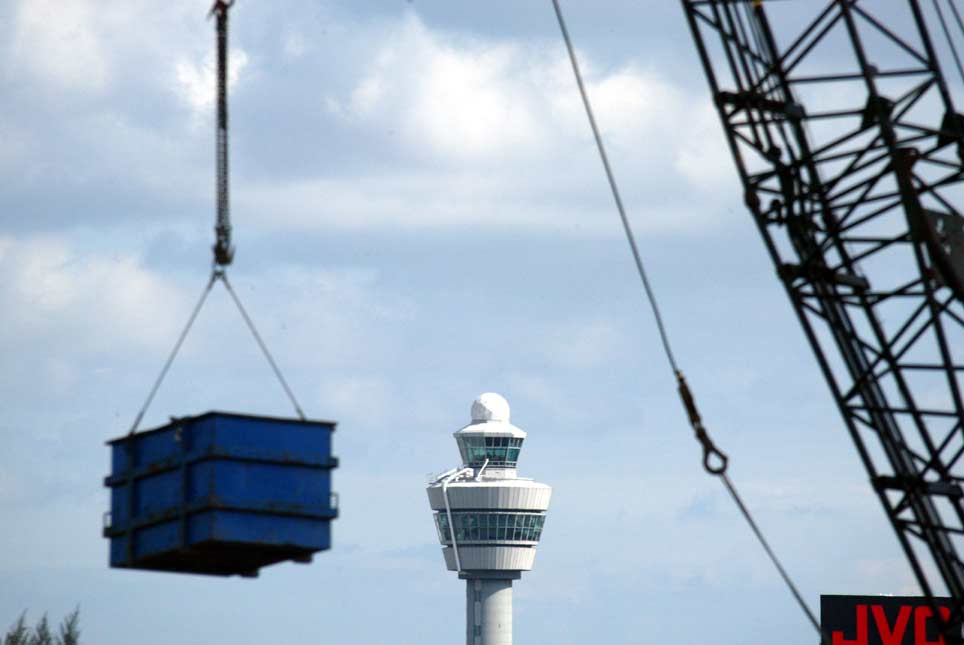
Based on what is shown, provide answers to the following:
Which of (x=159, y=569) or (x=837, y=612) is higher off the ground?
(x=837, y=612)

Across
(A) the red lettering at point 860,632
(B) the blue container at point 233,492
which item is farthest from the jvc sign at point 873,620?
(B) the blue container at point 233,492

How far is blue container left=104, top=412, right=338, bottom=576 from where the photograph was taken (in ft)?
132

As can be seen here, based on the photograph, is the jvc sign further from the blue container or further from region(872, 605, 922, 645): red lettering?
the blue container

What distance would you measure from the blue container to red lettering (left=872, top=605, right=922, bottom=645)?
208ft

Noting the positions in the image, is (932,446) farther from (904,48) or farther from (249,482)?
(249,482)

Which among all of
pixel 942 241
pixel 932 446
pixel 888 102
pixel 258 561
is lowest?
pixel 258 561

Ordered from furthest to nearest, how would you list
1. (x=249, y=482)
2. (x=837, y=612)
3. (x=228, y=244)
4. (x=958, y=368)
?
(x=837, y=612) < (x=958, y=368) < (x=228, y=244) < (x=249, y=482)

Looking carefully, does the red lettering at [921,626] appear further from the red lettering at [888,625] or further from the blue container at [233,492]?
the blue container at [233,492]

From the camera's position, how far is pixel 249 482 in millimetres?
40688

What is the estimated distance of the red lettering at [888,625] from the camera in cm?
10000

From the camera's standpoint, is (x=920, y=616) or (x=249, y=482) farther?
(x=920, y=616)

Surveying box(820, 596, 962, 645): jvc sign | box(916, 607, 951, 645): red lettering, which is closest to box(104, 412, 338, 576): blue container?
box(820, 596, 962, 645): jvc sign

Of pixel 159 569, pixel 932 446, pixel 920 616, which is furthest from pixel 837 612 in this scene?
pixel 159 569

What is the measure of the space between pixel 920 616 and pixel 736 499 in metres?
55.0
